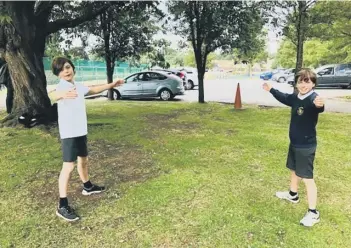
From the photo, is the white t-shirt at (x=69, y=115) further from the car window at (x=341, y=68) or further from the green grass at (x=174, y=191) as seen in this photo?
the car window at (x=341, y=68)

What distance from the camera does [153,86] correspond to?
16016 mm

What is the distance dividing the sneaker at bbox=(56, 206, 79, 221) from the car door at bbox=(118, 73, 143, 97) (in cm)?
1277

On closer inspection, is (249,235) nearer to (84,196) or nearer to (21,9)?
(84,196)

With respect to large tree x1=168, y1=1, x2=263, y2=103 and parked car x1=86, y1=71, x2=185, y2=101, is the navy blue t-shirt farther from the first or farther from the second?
parked car x1=86, y1=71, x2=185, y2=101

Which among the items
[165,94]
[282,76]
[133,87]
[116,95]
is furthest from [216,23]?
[282,76]

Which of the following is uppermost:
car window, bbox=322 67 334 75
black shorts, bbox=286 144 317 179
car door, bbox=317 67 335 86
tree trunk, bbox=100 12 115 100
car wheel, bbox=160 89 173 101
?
tree trunk, bbox=100 12 115 100

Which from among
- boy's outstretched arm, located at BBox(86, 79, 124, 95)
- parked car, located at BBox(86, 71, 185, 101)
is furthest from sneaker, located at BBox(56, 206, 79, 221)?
parked car, located at BBox(86, 71, 185, 101)

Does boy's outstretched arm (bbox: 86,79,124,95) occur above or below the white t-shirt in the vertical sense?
above

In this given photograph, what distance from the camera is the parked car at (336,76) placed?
21.3m

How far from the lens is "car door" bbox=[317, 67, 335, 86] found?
21856 millimetres

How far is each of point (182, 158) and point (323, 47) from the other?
26.6m

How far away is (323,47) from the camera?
93.0 ft

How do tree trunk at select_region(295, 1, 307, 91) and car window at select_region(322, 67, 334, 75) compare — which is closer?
tree trunk at select_region(295, 1, 307, 91)

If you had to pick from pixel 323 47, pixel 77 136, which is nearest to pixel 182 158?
pixel 77 136
